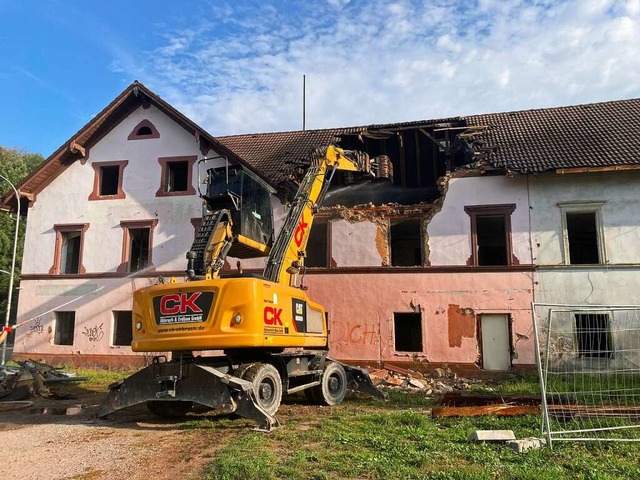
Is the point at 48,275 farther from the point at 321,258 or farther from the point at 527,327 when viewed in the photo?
the point at 527,327

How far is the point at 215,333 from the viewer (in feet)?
25.8

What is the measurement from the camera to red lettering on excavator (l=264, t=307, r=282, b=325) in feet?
26.9

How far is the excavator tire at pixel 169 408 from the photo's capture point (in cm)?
927

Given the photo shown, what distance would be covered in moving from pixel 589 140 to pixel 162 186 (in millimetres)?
14645

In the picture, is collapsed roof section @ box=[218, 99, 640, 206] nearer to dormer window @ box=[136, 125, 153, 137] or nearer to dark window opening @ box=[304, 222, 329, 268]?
dark window opening @ box=[304, 222, 329, 268]

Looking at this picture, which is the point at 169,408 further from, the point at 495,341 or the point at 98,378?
the point at 495,341

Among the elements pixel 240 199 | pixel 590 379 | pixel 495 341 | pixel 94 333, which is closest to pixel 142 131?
pixel 94 333

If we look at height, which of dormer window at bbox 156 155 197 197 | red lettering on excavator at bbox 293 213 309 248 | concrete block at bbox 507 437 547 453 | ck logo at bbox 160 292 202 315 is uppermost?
dormer window at bbox 156 155 197 197

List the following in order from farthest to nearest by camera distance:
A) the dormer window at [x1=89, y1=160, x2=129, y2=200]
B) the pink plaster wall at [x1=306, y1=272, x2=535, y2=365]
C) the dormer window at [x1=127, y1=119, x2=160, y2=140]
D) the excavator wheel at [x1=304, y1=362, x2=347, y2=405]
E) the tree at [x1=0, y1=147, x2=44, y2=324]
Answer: the tree at [x1=0, y1=147, x2=44, y2=324]
the dormer window at [x1=127, y1=119, x2=160, y2=140]
the dormer window at [x1=89, y1=160, x2=129, y2=200]
the pink plaster wall at [x1=306, y1=272, x2=535, y2=365]
the excavator wheel at [x1=304, y1=362, x2=347, y2=405]

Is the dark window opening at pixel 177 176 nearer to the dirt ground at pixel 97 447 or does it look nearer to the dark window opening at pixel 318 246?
the dark window opening at pixel 318 246

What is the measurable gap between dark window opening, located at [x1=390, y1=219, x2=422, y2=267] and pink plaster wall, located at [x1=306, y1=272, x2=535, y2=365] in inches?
41.2

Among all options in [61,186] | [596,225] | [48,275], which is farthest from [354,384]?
[61,186]

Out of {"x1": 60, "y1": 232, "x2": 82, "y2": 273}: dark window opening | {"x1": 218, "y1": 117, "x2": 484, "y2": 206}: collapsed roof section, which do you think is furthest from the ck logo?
{"x1": 60, "y1": 232, "x2": 82, "y2": 273}: dark window opening

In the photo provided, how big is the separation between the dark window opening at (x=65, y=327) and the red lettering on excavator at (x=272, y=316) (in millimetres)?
12340
